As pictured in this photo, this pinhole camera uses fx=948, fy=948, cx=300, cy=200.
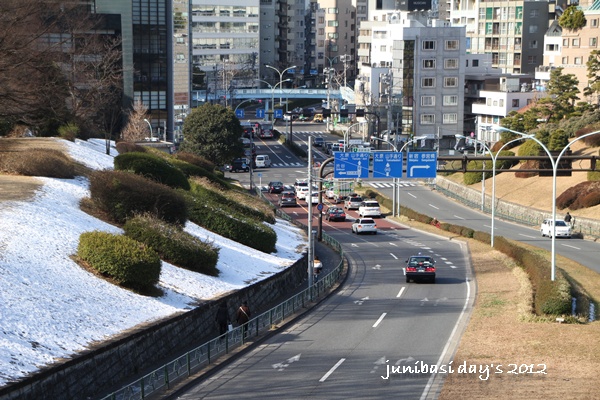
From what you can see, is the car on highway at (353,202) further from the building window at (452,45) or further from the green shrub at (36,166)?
the green shrub at (36,166)

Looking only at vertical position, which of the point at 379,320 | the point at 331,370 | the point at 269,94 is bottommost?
the point at 379,320

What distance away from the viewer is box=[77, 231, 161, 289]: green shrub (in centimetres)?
2988

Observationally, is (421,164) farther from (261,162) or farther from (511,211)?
(261,162)

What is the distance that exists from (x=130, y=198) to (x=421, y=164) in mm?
17543

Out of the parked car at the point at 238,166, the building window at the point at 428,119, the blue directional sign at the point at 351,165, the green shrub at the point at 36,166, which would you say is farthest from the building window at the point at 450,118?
the green shrub at the point at 36,166

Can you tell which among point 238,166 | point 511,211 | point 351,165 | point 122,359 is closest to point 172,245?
point 122,359

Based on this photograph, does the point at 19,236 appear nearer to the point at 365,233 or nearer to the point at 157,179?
the point at 157,179

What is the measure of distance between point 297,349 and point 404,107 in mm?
92982

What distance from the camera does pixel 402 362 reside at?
26.8m

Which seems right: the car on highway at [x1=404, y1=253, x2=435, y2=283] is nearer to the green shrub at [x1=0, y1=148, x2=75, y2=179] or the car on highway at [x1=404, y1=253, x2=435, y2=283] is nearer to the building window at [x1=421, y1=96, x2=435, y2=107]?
the green shrub at [x1=0, y1=148, x2=75, y2=179]

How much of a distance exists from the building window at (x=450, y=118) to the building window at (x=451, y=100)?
1.33m

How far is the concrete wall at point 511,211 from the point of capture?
6212cm

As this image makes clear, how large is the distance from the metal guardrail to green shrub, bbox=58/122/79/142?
979 inches

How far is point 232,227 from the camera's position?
4469 cm
